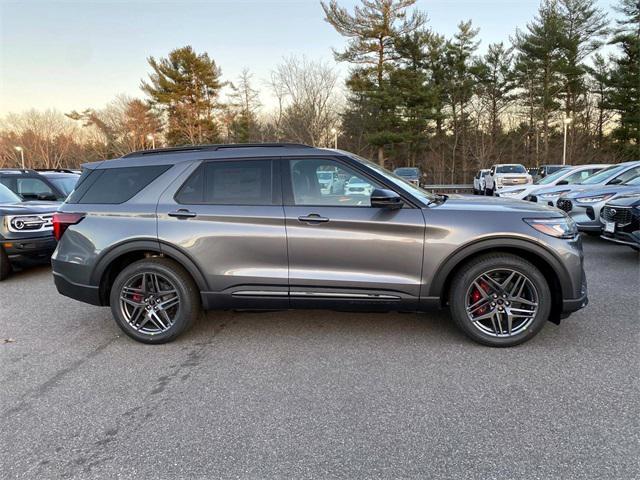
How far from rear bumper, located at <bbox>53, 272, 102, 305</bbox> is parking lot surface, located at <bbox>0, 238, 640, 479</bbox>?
1.39ft

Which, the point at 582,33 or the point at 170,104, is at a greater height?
the point at 582,33

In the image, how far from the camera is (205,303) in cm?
385

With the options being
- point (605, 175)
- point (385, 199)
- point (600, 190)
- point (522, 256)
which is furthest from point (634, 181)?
point (385, 199)

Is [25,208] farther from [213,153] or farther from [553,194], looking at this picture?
[553,194]

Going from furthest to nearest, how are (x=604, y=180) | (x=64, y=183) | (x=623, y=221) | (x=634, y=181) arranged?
(x=64, y=183)
(x=604, y=180)
(x=634, y=181)
(x=623, y=221)

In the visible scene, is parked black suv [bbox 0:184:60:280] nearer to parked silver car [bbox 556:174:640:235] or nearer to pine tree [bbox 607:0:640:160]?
parked silver car [bbox 556:174:640:235]

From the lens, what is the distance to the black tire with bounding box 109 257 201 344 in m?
3.85

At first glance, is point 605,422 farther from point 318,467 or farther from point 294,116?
point 294,116

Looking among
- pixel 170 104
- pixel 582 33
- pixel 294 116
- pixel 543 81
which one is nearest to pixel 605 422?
pixel 294 116

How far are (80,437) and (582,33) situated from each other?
40.1 m

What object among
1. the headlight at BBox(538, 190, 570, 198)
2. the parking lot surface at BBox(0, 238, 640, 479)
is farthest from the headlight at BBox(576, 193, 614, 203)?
the parking lot surface at BBox(0, 238, 640, 479)

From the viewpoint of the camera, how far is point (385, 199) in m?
3.48

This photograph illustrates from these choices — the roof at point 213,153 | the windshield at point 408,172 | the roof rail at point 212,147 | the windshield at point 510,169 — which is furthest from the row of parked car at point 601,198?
the windshield at point 408,172

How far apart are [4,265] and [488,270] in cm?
695
